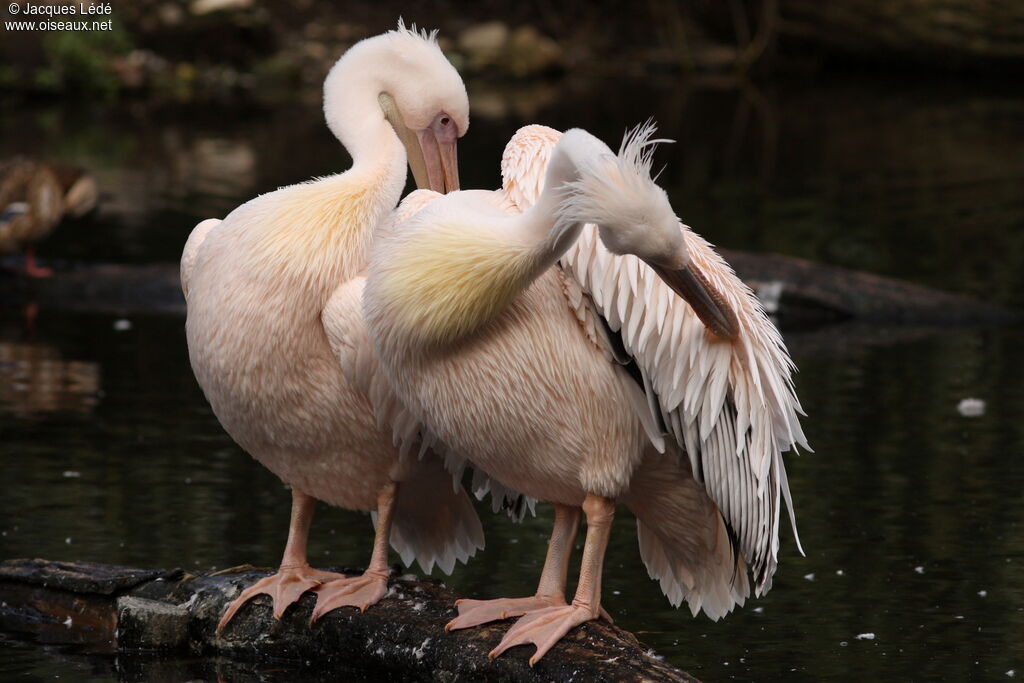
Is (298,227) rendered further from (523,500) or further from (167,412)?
(167,412)

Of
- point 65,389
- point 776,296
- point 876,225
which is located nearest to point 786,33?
point 876,225

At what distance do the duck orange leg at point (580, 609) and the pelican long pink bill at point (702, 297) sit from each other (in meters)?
0.52

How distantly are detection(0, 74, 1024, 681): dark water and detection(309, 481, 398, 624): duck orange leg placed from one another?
351 mm

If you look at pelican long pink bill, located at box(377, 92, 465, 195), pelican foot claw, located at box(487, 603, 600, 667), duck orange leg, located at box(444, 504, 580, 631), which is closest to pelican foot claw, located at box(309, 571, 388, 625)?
duck orange leg, located at box(444, 504, 580, 631)

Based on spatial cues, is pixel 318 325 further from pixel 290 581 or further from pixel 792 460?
pixel 792 460

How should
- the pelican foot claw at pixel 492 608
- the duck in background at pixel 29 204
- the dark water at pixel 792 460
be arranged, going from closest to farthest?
the pelican foot claw at pixel 492 608 → the dark water at pixel 792 460 → the duck in background at pixel 29 204

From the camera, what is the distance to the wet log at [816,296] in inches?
338

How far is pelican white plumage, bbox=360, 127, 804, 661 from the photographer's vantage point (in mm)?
3668

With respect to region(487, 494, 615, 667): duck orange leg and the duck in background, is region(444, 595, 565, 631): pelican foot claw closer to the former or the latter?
region(487, 494, 615, 667): duck orange leg

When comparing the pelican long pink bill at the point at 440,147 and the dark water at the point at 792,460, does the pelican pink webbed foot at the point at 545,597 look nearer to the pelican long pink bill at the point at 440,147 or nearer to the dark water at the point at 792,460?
the dark water at the point at 792,460

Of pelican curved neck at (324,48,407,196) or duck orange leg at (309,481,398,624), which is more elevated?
pelican curved neck at (324,48,407,196)

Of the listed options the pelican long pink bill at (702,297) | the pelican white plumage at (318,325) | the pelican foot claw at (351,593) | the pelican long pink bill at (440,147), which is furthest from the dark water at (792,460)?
the pelican long pink bill at (440,147)

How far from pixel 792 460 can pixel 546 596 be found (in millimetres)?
2541

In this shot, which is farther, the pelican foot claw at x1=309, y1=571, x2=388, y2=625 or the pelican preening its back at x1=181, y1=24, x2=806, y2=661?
the pelican foot claw at x1=309, y1=571, x2=388, y2=625
